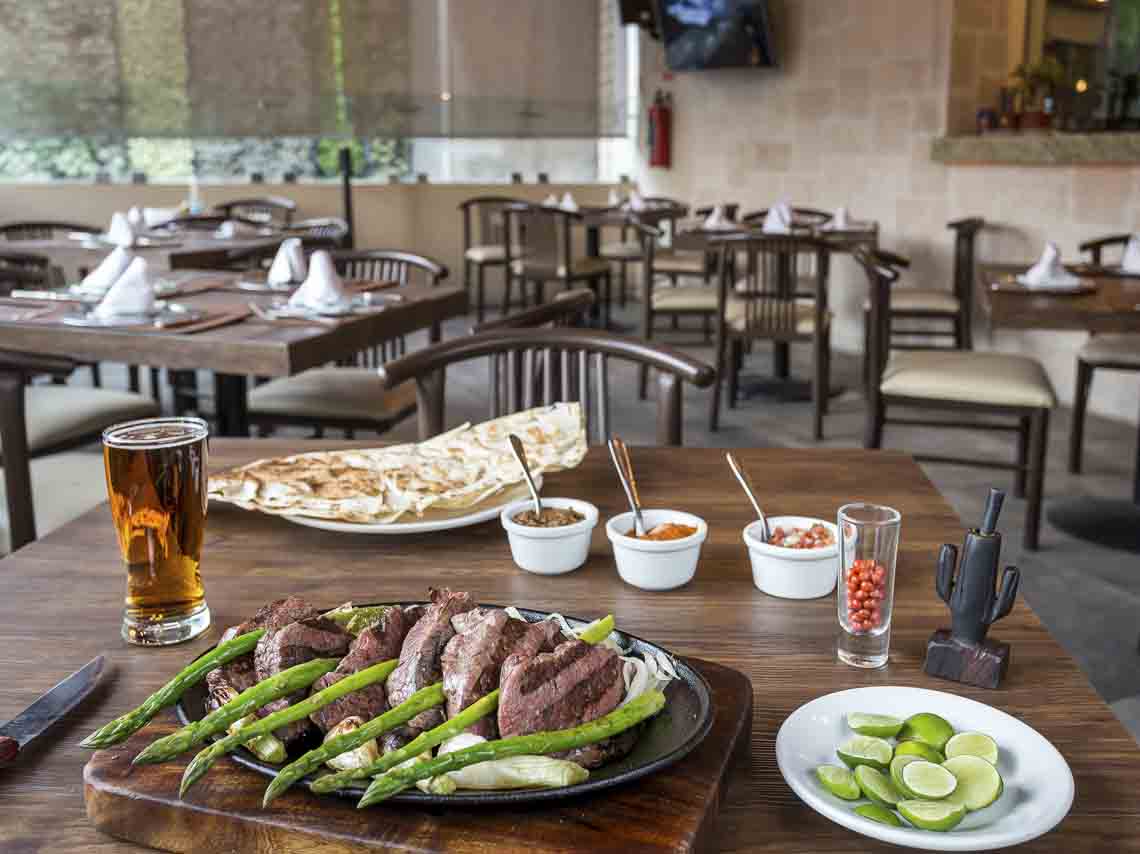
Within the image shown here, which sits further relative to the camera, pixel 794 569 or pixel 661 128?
pixel 661 128

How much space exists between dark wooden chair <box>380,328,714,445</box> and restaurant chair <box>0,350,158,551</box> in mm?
704

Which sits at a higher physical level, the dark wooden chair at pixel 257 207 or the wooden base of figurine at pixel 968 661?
the dark wooden chair at pixel 257 207

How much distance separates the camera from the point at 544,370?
204cm

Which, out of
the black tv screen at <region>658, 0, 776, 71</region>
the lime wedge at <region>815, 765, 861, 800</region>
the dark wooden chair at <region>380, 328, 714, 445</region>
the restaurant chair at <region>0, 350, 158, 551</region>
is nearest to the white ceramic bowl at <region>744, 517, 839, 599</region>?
the lime wedge at <region>815, 765, 861, 800</region>

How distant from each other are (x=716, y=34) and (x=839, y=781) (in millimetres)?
7257

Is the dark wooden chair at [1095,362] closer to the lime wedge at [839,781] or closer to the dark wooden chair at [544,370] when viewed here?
the dark wooden chair at [544,370]

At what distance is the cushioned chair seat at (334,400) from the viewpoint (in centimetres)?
305

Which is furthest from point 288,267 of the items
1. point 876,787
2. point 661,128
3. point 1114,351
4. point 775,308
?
point 661,128

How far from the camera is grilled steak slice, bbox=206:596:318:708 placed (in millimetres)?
724

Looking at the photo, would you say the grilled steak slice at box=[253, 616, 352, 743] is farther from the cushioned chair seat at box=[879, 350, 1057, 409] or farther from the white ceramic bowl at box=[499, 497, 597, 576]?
the cushioned chair seat at box=[879, 350, 1057, 409]

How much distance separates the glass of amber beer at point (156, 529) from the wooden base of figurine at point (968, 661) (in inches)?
24.6

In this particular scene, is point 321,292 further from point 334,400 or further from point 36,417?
point 36,417

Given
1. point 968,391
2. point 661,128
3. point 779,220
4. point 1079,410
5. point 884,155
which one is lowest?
point 1079,410

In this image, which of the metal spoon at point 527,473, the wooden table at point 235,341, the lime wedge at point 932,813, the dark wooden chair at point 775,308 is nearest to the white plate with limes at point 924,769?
the lime wedge at point 932,813
